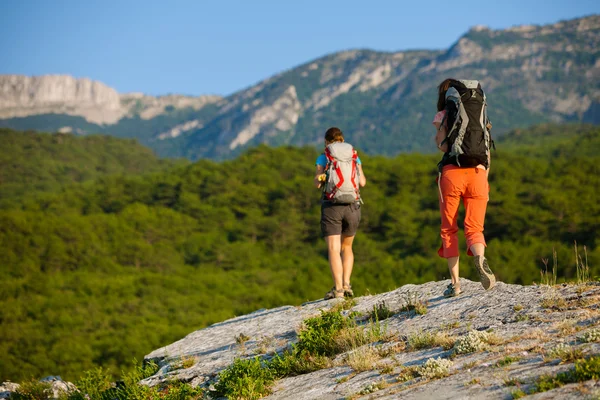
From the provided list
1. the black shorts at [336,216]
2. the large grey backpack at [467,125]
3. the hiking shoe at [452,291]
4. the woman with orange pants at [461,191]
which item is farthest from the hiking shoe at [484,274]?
the black shorts at [336,216]

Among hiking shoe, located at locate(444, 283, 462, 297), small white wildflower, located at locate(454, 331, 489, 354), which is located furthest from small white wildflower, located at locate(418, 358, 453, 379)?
hiking shoe, located at locate(444, 283, 462, 297)

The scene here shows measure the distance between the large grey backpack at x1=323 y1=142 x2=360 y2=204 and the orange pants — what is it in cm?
167

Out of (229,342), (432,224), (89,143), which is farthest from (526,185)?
(89,143)

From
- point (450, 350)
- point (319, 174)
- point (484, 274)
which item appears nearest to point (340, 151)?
point (319, 174)

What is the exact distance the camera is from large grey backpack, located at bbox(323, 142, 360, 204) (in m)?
8.66

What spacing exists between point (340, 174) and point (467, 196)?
193cm

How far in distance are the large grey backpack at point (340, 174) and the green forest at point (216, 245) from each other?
28603 millimetres

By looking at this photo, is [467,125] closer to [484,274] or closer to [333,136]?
[484,274]

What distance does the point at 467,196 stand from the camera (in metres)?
7.18

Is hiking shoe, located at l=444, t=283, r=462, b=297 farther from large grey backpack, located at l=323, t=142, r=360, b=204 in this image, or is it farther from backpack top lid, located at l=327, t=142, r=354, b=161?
backpack top lid, located at l=327, t=142, r=354, b=161

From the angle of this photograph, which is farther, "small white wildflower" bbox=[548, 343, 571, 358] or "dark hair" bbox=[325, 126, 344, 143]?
"dark hair" bbox=[325, 126, 344, 143]

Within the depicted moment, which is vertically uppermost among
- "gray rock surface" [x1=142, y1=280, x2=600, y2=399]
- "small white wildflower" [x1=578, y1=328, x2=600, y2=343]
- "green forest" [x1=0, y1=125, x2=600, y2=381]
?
"small white wildflower" [x1=578, y1=328, x2=600, y2=343]

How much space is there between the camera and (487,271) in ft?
22.7

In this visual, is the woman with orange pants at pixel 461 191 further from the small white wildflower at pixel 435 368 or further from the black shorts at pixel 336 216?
the small white wildflower at pixel 435 368
